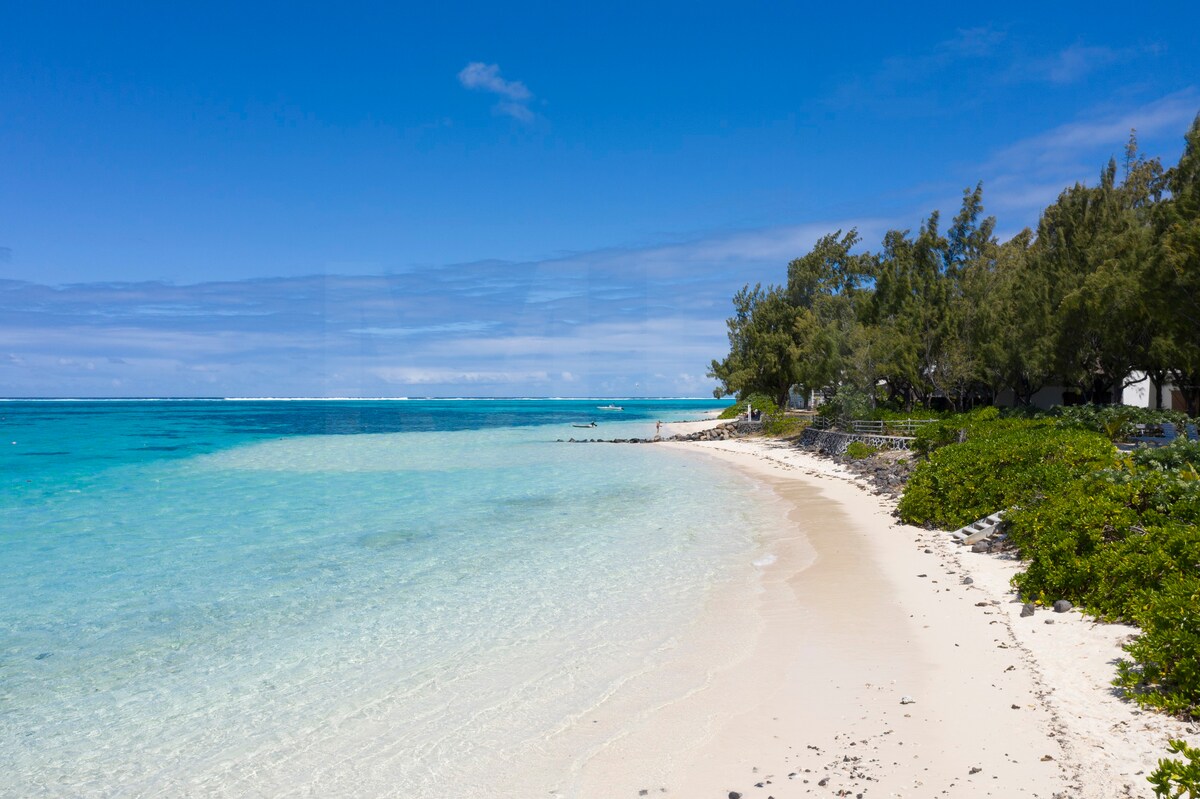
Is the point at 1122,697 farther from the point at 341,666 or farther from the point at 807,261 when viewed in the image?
the point at 807,261

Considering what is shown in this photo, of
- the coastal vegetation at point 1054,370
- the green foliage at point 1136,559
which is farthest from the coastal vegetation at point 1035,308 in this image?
the green foliage at point 1136,559

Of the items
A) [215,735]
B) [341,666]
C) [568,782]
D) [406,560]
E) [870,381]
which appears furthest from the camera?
[870,381]

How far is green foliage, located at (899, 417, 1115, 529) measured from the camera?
53.7 feet

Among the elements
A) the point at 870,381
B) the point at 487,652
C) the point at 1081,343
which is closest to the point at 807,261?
the point at 870,381

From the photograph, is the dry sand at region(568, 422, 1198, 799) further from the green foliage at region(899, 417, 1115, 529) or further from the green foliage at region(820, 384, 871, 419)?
the green foliage at region(820, 384, 871, 419)

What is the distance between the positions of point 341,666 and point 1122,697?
9826 millimetres

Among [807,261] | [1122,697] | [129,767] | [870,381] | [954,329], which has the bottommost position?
[129,767]

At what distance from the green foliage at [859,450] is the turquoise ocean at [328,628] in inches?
396

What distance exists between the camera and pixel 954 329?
39562mm

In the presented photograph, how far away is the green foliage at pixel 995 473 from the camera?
53.7 feet

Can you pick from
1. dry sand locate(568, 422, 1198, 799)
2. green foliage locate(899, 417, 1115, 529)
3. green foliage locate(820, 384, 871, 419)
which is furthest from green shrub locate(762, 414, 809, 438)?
dry sand locate(568, 422, 1198, 799)

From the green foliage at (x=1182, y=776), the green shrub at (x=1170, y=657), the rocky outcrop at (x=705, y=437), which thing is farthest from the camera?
the rocky outcrop at (x=705, y=437)

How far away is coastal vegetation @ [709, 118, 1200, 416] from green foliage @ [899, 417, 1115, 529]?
9890mm

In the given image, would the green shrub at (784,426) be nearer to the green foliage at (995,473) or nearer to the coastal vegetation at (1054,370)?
the coastal vegetation at (1054,370)
